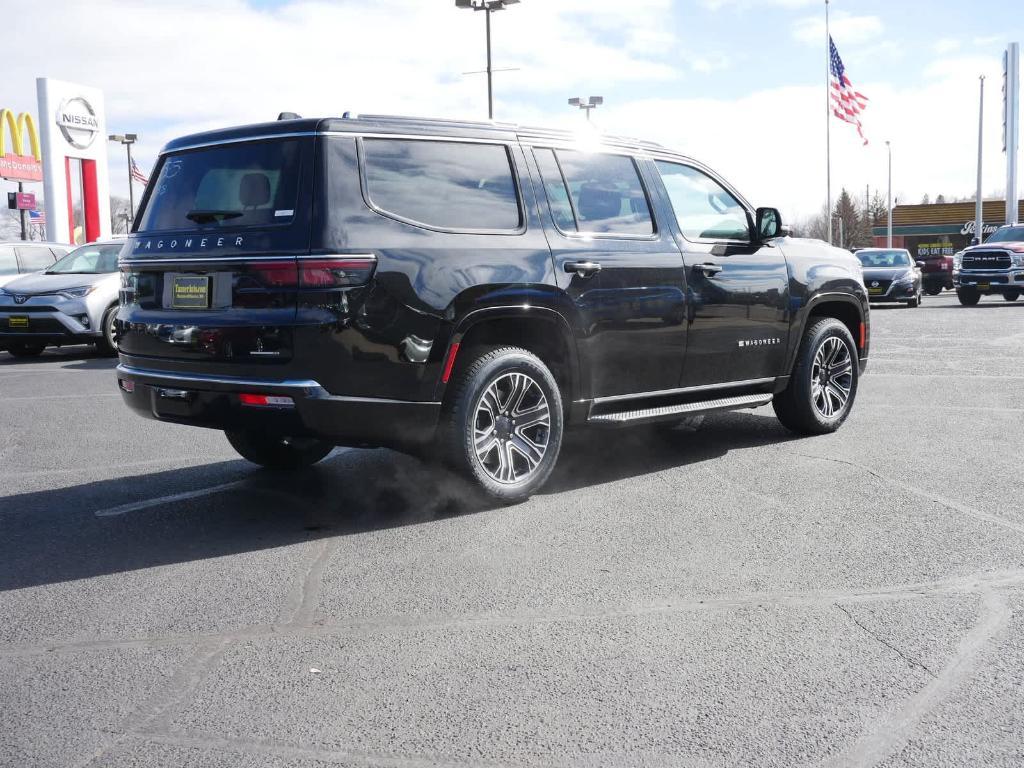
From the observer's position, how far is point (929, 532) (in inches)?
201

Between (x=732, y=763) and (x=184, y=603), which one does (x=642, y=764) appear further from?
(x=184, y=603)

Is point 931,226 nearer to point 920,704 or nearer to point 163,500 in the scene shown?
point 163,500

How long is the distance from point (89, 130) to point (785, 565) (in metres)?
36.9

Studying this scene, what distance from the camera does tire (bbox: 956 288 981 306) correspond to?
25719 millimetres

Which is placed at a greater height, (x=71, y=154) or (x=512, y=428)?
(x=71, y=154)

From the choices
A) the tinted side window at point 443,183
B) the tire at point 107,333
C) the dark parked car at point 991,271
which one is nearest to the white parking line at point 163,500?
the tinted side window at point 443,183

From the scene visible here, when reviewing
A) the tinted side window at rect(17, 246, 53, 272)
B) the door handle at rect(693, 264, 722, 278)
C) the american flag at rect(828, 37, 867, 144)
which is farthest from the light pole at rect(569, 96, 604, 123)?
the door handle at rect(693, 264, 722, 278)

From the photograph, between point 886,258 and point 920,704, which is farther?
point 886,258

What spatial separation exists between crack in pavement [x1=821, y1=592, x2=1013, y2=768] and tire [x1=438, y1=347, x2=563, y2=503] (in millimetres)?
2491

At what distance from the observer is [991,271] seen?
2527 centimetres

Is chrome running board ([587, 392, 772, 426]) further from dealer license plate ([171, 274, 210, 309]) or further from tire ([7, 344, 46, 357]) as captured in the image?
tire ([7, 344, 46, 357])

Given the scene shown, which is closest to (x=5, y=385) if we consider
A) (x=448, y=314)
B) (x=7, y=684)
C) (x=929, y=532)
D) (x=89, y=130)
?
(x=448, y=314)

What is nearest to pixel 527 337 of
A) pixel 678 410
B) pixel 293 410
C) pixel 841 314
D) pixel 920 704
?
pixel 678 410

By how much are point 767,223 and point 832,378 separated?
1.48m
